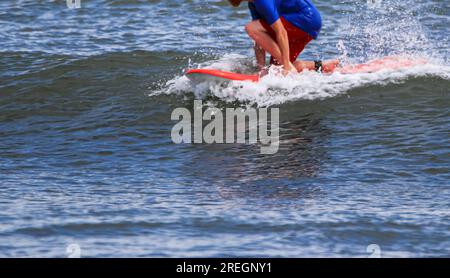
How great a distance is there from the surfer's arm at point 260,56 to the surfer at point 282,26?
10cm

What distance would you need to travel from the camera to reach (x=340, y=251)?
21.7ft

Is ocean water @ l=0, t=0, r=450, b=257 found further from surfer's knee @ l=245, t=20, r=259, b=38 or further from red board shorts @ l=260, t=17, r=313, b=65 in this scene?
surfer's knee @ l=245, t=20, r=259, b=38

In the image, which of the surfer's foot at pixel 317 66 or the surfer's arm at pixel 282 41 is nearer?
the surfer's arm at pixel 282 41

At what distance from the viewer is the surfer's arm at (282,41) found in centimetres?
1054

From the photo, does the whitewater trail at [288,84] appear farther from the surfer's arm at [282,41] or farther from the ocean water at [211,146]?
the surfer's arm at [282,41]

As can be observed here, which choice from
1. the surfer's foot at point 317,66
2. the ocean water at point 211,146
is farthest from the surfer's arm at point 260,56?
the surfer's foot at point 317,66

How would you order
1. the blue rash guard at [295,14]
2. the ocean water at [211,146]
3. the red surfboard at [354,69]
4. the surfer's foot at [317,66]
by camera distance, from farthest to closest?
the surfer's foot at [317,66], the red surfboard at [354,69], the blue rash guard at [295,14], the ocean water at [211,146]

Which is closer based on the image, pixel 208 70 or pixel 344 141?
pixel 344 141

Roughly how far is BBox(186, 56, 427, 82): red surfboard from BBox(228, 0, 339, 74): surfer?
15.2 inches

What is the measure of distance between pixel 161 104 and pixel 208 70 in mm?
704

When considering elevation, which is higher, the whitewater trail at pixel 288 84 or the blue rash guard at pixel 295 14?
the blue rash guard at pixel 295 14

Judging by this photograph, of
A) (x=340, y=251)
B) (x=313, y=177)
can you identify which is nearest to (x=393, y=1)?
(x=313, y=177)

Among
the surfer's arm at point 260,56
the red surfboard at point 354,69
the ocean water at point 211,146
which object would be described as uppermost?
the surfer's arm at point 260,56

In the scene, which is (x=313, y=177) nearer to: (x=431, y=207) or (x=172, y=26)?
(x=431, y=207)
